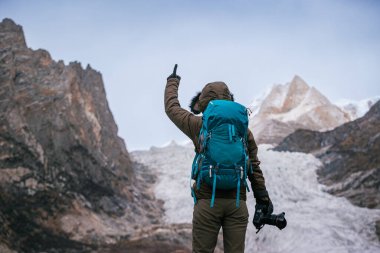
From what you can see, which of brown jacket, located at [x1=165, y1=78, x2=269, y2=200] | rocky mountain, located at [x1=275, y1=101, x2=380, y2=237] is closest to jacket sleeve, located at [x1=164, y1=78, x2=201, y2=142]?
brown jacket, located at [x1=165, y1=78, x2=269, y2=200]

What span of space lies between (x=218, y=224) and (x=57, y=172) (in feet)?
48.5

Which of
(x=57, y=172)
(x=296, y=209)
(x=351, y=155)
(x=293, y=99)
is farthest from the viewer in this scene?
(x=293, y=99)

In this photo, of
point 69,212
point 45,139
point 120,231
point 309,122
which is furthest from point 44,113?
point 309,122

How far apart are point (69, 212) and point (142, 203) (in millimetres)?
6070

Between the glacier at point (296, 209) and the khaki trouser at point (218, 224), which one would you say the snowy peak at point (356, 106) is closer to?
the glacier at point (296, 209)

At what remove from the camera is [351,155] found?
25.4 m

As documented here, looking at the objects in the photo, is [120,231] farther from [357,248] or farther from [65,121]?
[357,248]

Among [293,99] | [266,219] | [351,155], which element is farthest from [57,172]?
[293,99]

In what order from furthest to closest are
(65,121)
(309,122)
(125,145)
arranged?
(309,122), (125,145), (65,121)

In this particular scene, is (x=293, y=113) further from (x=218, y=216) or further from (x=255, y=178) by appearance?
(x=218, y=216)

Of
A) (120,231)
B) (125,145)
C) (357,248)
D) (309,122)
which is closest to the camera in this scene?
(357,248)

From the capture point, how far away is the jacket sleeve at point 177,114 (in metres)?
4.36

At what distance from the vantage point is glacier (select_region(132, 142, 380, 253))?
17188 mm

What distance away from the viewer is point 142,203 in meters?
22.8
